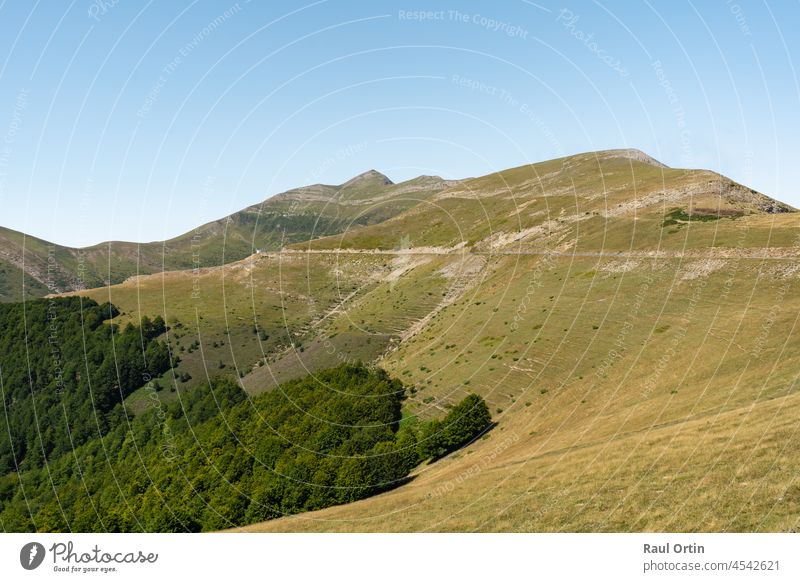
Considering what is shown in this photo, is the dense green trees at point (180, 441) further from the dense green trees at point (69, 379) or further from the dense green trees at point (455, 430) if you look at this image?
the dense green trees at point (69, 379)

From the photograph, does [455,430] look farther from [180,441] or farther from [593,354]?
[180,441]

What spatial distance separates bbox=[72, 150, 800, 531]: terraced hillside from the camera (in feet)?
101

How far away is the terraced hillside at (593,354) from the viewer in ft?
101

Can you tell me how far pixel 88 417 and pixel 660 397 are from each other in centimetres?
15349

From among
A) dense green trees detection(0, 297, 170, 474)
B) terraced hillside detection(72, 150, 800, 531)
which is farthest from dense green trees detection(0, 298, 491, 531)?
terraced hillside detection(72, 150, 800, 531)

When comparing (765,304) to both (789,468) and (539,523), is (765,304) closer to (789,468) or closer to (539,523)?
(789,468)

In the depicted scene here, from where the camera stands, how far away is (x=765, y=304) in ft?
213

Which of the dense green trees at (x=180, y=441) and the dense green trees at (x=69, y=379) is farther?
the dense green trees at (x=69, y=379)

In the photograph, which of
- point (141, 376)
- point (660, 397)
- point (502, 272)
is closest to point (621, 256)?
point (502, 272)

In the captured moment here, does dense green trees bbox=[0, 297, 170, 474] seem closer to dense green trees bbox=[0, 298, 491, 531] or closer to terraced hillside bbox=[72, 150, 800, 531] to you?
dense green trees bbox=[0, 298, 491, 531]

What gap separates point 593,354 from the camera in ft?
221

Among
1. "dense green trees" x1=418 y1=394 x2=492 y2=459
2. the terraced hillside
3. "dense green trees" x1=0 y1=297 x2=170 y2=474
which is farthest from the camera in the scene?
"dense green trees" x1=0 y1=297 x2=170 y2=474

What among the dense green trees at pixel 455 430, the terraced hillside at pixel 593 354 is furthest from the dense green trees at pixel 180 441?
the terraced hillside at pixel 593 354

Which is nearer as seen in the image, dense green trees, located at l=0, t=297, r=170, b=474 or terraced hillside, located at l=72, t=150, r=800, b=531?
terraced hillside, located at l=72, t=150, r=800, b=531
